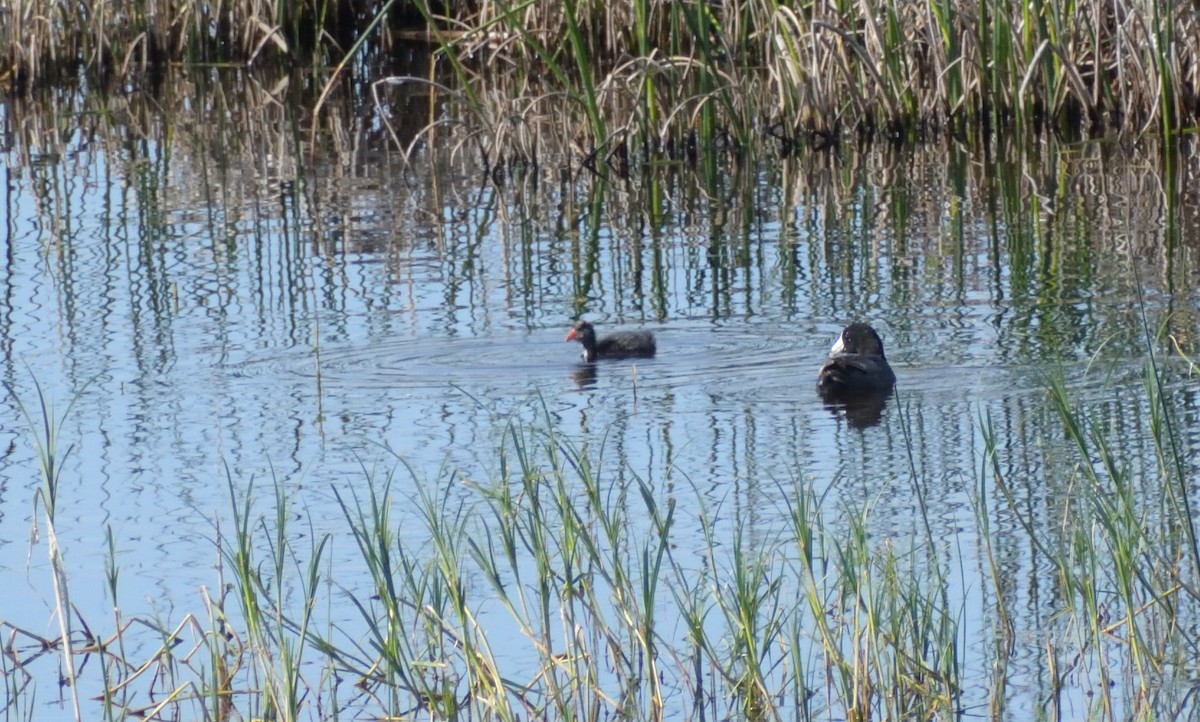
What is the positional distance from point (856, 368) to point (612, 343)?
106 centimetres

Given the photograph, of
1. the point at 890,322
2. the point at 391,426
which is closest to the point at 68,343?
the point at 391,426

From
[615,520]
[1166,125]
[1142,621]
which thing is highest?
[1166,125]

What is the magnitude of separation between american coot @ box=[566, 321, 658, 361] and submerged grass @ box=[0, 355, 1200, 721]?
2673mm

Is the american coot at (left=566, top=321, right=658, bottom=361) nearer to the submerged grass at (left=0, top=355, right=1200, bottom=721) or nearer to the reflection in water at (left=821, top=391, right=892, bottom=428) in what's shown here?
the reflection in water at (left=821, top=391, right=892, bottom=428)

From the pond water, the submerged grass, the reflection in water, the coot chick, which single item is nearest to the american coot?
the pond water

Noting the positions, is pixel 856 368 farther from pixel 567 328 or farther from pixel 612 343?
pixel 567 328

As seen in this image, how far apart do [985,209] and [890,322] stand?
2.70m

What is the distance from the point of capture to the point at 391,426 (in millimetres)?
6977

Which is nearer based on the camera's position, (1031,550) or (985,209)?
(1031,550)

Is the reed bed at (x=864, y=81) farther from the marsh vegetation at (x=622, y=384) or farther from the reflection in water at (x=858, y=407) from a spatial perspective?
the reflection in water at (x=858, y=407)

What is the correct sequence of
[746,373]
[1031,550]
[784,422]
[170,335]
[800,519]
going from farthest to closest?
[170,335], [746,373], [784,422], [1031,550], [800,519]

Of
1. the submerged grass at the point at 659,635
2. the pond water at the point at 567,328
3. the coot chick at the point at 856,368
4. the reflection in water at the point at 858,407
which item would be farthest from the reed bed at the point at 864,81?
the submerged grass at the point at 659,635

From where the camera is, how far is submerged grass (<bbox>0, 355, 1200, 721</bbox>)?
4.13 metres

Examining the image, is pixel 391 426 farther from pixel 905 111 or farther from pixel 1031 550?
pixel 905 111
